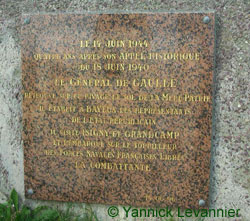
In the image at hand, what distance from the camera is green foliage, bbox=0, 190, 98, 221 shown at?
2.30 metres

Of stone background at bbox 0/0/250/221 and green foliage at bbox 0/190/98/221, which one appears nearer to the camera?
stone background at bbox 0/0/250/221

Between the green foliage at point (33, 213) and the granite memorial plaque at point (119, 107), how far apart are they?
0.42ft

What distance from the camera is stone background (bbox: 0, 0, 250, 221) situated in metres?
2.16

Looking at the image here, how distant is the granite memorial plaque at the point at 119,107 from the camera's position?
2.13 m

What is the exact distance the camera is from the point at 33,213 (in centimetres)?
238

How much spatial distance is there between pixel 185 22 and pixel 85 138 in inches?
49.3

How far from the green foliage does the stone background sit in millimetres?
78

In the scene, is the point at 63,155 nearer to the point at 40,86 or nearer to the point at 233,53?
the point at 40,86

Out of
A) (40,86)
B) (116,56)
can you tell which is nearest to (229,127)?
(116,56)

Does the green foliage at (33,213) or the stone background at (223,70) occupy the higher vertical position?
the stone background at (223,70)

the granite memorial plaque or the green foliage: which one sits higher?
the granite memorial plaque

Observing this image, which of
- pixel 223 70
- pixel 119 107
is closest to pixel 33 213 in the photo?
pixel 119 107

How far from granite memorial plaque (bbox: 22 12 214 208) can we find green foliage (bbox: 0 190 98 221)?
0.13 meters

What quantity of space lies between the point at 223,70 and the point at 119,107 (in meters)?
0.91
